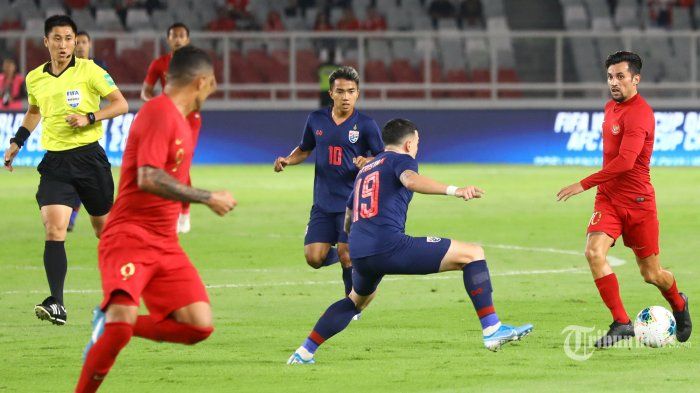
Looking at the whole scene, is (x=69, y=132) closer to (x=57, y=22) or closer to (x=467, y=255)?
(x=57, y=22)

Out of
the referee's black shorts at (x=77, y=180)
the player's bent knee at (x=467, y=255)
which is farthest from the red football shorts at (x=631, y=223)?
the referee's black shorts at (x=77, y=180)

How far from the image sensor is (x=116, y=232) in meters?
7.65

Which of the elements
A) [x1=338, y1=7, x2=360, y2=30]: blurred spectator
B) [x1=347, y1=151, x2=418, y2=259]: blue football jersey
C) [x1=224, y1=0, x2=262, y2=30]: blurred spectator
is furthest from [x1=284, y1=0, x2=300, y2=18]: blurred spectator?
[x1=347, y1=151, x2=418, y2=259]: blue football jersey

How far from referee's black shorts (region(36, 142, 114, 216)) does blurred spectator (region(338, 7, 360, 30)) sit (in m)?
21.3

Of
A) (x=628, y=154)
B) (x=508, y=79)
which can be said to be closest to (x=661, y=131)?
(x=508, y=79)

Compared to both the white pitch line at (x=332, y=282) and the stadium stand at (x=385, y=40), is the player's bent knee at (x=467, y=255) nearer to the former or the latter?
the white pitch line at (x=332, y=282)

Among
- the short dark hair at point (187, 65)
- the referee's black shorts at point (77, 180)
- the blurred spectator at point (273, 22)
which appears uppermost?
the short dark hair at point (187, 65)

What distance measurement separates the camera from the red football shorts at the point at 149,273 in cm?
751

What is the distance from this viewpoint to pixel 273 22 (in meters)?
33.0

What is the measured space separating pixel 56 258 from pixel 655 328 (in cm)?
441

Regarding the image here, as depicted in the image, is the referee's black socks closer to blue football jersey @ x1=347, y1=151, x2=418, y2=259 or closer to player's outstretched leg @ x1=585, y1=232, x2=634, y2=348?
blue football jersey @ x1=347, y1=151, x2=418, y2=259

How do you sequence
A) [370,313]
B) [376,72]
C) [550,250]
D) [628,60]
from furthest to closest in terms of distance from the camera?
[376,72], [550,250], [370,313], [628,60]

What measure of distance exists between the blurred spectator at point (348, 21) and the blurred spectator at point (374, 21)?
21 centimetres

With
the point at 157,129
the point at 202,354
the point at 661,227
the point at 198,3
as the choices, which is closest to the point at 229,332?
the point at 202,354
